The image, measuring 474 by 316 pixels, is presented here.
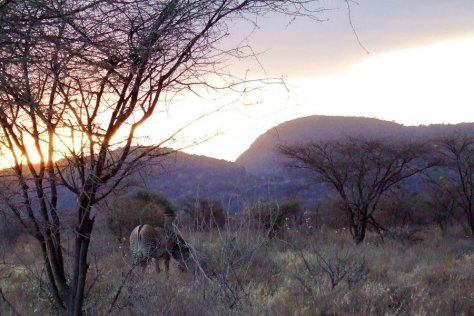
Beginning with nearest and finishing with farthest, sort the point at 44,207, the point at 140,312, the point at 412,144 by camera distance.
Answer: the point at 44,207 < the point at 140,312 < the point at 412,144

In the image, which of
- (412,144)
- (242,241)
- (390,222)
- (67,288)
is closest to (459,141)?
(412,144)

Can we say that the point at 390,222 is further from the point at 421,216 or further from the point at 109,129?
the point at 109,129

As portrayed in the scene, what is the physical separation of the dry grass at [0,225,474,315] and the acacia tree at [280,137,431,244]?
6102 mm

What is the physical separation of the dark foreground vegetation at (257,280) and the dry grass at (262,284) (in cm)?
2

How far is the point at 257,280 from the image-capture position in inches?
505

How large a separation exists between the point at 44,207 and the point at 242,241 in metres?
2.86

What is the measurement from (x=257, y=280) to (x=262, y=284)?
27.0 inches

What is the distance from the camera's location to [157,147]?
4215 mm

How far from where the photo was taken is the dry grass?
646 centimetres

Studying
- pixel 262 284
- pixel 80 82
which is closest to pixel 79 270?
pixel 80 82

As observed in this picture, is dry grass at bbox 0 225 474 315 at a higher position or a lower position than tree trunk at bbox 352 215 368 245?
higher

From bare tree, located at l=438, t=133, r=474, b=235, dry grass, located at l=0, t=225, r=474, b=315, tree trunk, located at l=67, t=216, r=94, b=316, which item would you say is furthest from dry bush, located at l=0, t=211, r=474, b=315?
bare tree, located at l=438, t=133, r=474, b=235

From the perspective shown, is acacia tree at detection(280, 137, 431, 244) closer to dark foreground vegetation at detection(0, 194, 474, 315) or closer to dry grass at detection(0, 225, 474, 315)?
dark foreground vegetation at detection(0, 194, 474, 315)

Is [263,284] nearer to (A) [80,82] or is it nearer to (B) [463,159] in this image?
(A) [80,82]
